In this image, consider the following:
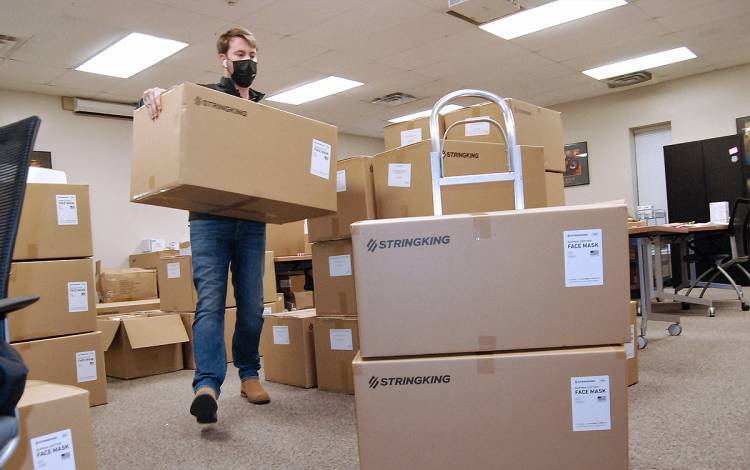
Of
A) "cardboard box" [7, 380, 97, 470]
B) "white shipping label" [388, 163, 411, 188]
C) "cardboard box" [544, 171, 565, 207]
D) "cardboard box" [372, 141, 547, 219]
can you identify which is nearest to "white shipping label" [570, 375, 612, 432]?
"cardboard box" [372, 141, 547, 219]

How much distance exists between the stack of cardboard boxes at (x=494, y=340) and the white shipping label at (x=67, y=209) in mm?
1771

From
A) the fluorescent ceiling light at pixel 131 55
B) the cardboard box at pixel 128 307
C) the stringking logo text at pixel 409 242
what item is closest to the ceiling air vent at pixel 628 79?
the fluorescent ceiling light at pixel 131 55

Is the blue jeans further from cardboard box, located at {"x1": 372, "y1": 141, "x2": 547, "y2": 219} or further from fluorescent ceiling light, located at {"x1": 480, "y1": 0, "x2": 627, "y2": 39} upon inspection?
fluorescent ceiling light, located at {"x1": 480, "y1": 0, "x2": 627, "y2": 39}

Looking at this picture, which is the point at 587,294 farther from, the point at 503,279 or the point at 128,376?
the point at 128,376

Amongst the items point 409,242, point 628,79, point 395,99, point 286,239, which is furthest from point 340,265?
point 628,79

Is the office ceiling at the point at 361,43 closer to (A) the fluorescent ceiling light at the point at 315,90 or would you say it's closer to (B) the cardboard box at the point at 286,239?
(A) the fluorescent ceiling light at the point at 315,90

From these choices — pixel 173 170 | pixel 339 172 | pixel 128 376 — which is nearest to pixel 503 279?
pixel 173 170

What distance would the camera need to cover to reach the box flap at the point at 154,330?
9.74 ft

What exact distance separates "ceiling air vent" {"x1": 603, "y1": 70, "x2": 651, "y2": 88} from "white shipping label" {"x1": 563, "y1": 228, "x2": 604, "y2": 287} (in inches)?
250

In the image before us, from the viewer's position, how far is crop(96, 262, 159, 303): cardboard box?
14.3 feet

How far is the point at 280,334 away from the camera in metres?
2.63

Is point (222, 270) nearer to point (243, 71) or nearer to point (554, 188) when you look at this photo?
point (243, 71)

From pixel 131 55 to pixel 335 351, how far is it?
3.67 meters

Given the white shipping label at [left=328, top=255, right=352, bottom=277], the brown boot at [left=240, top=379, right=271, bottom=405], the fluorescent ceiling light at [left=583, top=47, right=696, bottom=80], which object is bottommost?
the brown boot at [left=240, top=379, right=271, bottom=405]
